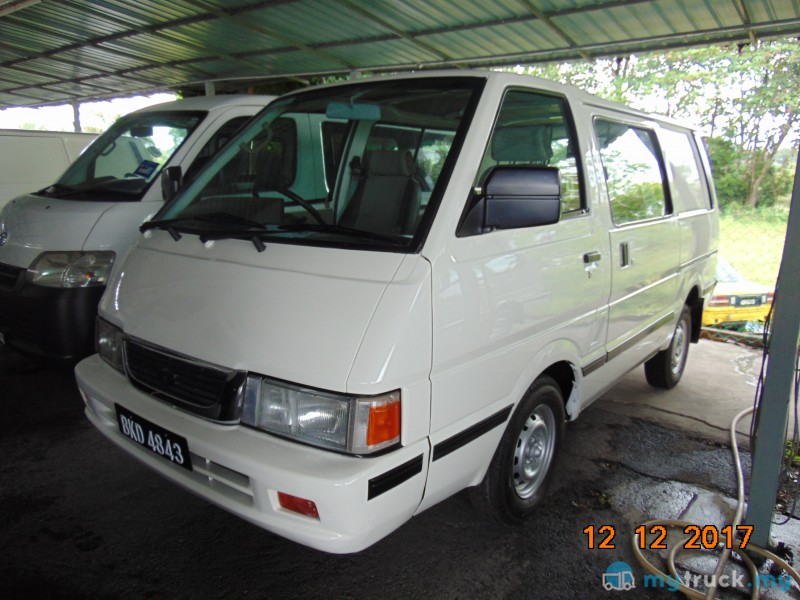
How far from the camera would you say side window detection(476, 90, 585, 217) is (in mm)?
2504

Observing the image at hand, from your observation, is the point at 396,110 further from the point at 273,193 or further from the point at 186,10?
the point at 186,10

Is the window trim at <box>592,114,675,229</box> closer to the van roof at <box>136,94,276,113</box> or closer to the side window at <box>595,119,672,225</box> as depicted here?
the side window at <box>595,119,672,225</box>

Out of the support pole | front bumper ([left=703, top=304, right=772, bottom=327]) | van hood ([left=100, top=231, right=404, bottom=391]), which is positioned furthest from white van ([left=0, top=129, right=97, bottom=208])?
front bumper ([left=703, top=304, right=772, bottom=327])

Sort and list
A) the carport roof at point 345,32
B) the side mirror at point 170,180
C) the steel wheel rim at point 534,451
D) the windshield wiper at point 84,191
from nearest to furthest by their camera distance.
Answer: the steel wheel rim at point 534,451 → the side mirror at point 170,180 → the windshield wiper at point 84,191 → the carport roof at point 345,32

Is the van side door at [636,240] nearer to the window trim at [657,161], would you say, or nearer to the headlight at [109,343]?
the window trim at [657,161]

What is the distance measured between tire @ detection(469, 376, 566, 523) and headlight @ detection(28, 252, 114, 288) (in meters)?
2.83

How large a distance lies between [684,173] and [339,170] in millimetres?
2793

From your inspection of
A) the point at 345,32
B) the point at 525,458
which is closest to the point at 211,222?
the point at 525,458

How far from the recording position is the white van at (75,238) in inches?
144

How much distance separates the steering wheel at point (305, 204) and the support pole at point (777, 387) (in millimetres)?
1977

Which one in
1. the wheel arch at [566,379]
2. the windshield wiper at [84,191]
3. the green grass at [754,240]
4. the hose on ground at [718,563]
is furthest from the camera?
the green grass at [754,240]

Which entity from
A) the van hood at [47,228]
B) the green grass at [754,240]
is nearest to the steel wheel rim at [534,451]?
the van hood at [47,228]

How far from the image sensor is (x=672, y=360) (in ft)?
15.5

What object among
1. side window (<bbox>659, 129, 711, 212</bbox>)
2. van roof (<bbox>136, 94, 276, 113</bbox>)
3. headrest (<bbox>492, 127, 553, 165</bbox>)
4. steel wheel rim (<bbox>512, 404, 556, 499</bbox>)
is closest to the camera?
headrest (<bbox>492, 127, 553, 165</bbox>)
